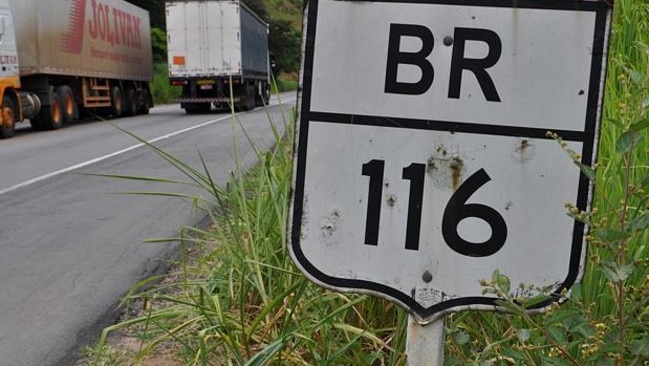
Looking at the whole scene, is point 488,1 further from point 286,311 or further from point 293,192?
point 286,311

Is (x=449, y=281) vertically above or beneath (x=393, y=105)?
beneath

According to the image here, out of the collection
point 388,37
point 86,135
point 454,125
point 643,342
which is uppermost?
point 388,37

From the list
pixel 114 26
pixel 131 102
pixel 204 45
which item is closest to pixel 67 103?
pixel 114 26

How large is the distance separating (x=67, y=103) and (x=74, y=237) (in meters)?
14.8

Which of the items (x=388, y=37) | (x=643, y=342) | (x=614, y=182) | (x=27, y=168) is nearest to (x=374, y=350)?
(x=614, y=182)

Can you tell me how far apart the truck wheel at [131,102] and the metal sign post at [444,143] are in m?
24.9

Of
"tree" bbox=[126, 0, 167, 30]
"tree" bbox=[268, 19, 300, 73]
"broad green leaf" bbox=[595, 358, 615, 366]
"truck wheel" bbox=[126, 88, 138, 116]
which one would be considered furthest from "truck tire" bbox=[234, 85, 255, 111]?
"tree" bbox=[126, 0, 167, 30]

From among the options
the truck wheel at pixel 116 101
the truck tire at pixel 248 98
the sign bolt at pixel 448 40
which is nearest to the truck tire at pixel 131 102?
the truck wheel at pixel 116 101

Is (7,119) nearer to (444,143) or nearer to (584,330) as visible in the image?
(444,143)

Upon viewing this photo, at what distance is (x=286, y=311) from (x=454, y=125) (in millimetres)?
1381

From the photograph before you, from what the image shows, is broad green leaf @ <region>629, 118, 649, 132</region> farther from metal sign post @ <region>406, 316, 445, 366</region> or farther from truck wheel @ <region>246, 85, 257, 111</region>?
truck wheel @ <region>246, 85, 257, 111</region>

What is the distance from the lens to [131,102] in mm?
25641

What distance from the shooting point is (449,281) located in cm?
149

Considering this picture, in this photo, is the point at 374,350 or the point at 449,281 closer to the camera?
the point at 449,281
